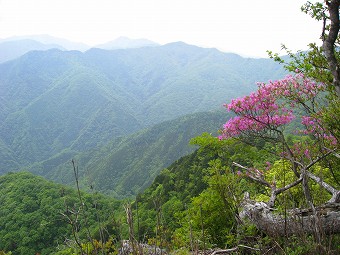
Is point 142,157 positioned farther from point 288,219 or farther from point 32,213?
point 288,219

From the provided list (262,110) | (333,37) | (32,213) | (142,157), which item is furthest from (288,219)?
(142,157)

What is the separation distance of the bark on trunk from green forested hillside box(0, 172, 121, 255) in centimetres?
3389

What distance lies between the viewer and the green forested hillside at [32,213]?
44.1 meters

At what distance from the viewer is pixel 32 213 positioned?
51688 millimetres

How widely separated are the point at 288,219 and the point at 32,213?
5625 cm

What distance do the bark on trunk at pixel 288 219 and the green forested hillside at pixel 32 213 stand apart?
111 ft

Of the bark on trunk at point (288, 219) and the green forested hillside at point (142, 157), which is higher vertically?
the bark on trunk at point (288, 219)

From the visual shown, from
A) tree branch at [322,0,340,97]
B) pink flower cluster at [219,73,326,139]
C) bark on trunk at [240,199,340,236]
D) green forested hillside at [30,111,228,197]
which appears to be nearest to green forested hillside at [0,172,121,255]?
pink flower cluster at [219,73,326,139]

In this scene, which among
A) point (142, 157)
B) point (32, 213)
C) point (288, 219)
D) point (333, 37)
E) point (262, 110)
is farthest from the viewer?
point (142, 157)

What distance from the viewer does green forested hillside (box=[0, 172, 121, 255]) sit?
44.1m

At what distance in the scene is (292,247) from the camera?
3.25m

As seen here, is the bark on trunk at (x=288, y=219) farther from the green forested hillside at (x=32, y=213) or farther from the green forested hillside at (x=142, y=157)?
the green forested hillside at (x=142, y=157)

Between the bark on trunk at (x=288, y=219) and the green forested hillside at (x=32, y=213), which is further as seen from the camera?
the green forested hillside at (x=32, y=213)

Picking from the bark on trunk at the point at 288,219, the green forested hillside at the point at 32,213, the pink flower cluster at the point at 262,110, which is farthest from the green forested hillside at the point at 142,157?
the bark on trunk at the point at 288,219
